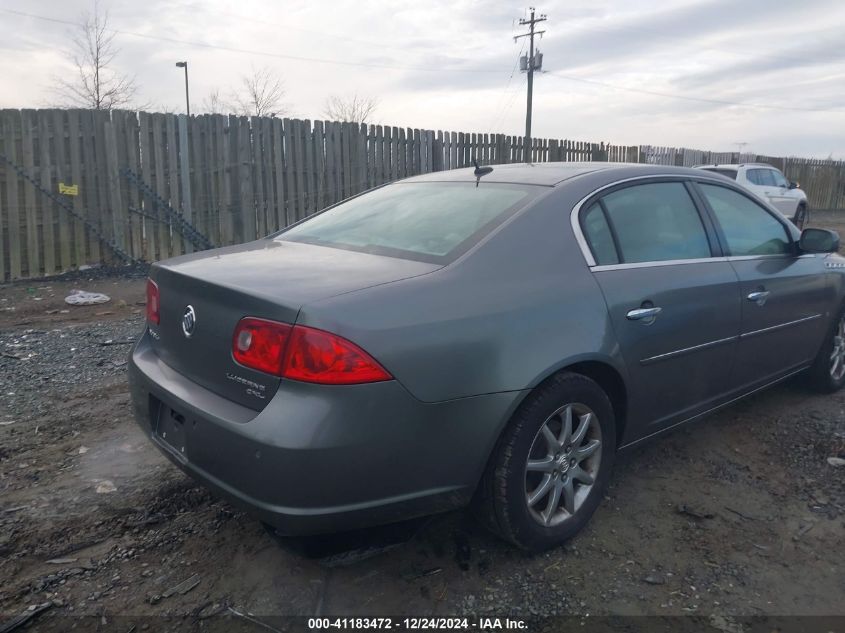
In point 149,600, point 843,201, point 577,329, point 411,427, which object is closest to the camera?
point 411,427

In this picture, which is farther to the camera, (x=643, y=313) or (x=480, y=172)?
(x=480, y=172)

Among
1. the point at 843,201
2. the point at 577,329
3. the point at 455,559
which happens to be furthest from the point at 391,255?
the point at 843,201

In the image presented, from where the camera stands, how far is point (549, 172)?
134 inches

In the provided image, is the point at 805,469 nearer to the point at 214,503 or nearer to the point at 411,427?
the point at 411,427

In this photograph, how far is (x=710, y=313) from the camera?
341 centimetres

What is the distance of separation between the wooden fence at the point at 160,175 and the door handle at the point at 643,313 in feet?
25.6

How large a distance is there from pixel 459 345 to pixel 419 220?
0.94 metres

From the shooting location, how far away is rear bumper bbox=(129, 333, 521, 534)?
7.21 feet

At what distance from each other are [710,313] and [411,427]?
73.6 inches

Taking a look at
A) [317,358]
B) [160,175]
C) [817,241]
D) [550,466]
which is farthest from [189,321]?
[160,175]

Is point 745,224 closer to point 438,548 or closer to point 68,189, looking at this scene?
point 438,548

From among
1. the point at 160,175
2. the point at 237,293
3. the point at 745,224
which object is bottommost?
the point at 237,293

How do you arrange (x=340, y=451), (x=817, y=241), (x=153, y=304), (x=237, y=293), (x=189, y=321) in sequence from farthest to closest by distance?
(x=817, y=241)
(x=153, y=304)
(x=189, y=321)
(x=237, y=293)
(x=340, y=451)

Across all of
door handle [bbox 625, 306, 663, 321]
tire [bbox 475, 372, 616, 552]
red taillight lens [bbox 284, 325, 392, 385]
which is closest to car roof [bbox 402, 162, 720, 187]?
door handle [bbox 625, 306, 663, 321]
